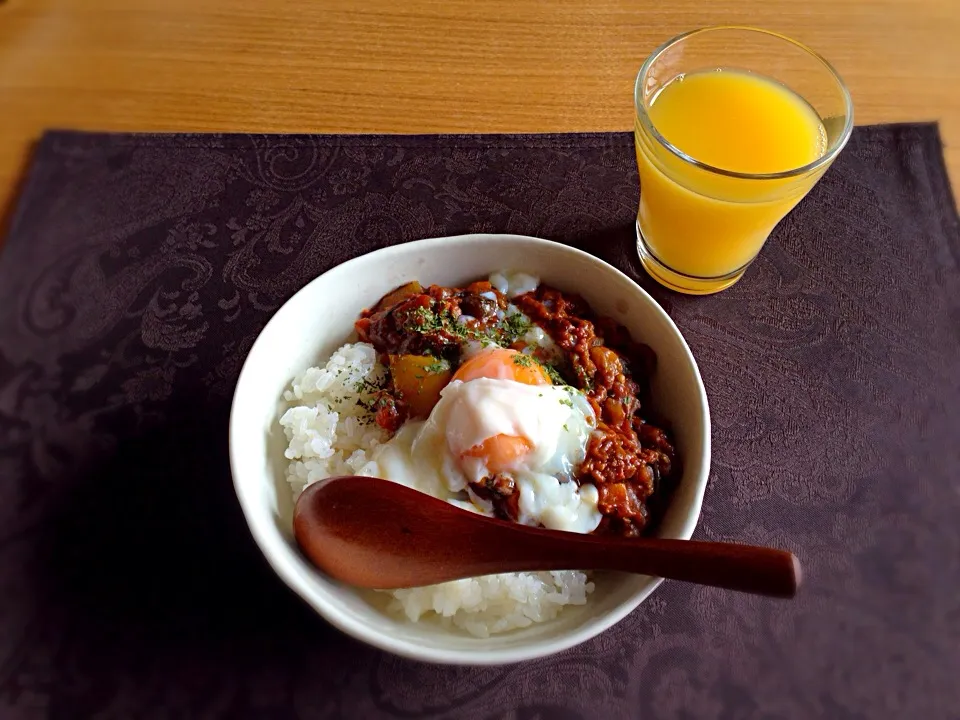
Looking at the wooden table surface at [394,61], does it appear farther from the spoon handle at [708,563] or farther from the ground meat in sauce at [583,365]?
the spoon handle at [708,563]

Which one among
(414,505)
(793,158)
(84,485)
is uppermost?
(793,158)

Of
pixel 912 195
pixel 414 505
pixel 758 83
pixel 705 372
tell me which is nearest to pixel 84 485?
pixel 414 505

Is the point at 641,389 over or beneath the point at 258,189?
beneath

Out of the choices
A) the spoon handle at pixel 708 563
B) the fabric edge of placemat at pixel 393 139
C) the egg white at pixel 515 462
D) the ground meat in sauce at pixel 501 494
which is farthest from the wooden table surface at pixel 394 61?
the spoon handle at pixel 708 563

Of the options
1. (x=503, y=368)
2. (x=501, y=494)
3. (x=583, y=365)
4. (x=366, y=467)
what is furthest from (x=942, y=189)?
(x=366, y=467)

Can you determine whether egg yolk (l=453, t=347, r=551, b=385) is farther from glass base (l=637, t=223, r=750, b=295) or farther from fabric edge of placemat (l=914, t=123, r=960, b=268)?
fabric edge of placemat (l=914, t=123, r=960, b=268)

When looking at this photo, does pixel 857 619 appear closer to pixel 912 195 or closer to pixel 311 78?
pixel 912 195
